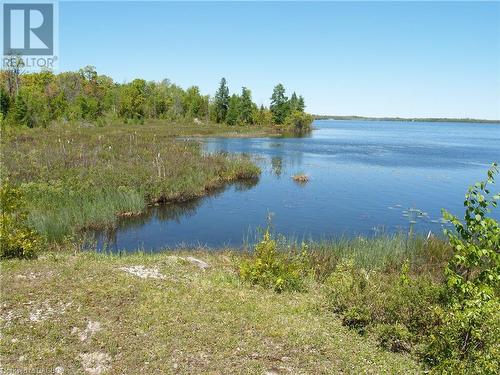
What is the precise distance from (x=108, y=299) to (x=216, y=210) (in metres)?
17.0

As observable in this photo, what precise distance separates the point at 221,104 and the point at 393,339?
107132 millimetres

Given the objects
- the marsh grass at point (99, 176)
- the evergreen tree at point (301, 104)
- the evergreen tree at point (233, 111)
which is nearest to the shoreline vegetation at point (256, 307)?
the marsh grass at point (99, 176)

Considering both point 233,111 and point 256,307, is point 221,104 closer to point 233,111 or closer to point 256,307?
point 233,111

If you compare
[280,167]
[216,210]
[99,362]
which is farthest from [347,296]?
[280,167]

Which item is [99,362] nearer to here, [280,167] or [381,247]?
[381,247]

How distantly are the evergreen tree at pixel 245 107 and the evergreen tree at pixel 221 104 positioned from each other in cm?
499

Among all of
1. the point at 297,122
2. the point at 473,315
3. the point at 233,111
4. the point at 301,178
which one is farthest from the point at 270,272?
the point at 297,122

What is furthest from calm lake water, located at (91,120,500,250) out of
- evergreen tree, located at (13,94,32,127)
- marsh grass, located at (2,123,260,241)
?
evergreen tree, located at (13,94,32,127)

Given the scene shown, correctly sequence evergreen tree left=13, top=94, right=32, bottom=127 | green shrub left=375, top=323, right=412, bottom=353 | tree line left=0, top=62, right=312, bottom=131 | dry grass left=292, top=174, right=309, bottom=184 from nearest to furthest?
green shrub left=375, top=323, right=412, bottom=353 → dry grass left=292, top=174, right=309, bottom=184 → evergreen tree left=13, top=94, right=32, bottom=127 → tree line left=0, top=62, right=312, bottom=131

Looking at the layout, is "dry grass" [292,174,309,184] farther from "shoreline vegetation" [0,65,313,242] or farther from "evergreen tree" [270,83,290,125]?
"evergreen tree" [270,83,290,125]

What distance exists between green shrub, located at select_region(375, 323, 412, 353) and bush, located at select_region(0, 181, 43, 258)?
33.1ft

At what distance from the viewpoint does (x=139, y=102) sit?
307 feet

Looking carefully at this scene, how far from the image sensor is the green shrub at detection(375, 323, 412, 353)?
28.3ft

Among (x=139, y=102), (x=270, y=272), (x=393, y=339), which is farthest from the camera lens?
(x=139, y=102)
